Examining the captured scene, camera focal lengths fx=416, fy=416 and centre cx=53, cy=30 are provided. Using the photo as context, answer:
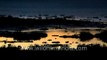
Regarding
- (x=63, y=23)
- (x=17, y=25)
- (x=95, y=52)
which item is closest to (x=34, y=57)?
(x=95, y=52)

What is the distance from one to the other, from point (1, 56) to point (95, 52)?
208 inches

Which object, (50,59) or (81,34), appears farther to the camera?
(81,34)

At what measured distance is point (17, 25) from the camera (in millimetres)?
45781

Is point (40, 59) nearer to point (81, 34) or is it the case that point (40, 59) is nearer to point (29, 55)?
point (29, 55)

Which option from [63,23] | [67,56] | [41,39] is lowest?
[63,23]

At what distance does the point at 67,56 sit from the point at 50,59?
110 cm

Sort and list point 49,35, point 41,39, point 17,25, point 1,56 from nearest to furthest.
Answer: point 1,56 < point 41,39 < point 49,35 < point 17,25

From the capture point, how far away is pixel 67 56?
2333 centimetres

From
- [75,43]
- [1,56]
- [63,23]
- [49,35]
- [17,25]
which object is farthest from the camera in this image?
[63,23]

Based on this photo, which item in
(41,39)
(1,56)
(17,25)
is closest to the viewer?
(1,56)

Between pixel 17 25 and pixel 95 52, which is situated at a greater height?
pixel 95 52

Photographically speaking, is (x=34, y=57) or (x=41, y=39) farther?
(x=41, y=39)

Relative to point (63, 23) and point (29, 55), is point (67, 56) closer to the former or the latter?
point (29, 55)

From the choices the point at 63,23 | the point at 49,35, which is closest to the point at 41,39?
the point at 49,35
